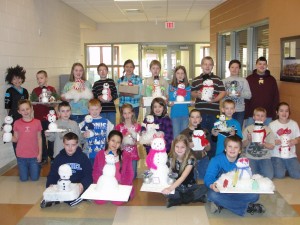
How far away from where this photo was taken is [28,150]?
4.93 m

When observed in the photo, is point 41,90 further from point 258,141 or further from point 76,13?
point 76,13

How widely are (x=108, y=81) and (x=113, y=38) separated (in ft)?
29.0

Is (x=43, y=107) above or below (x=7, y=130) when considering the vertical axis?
above

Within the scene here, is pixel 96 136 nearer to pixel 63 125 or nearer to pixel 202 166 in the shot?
pixel 63 125

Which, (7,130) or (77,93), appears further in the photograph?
(77,93)

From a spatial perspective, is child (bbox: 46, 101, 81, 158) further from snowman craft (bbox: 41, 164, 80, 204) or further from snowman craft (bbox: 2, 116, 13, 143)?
snowman craft (bbox: 41, 164, 80, 204)

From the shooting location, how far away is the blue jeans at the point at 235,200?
12.0 ft

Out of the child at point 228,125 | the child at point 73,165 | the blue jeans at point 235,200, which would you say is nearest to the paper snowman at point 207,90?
the child at point 228,125

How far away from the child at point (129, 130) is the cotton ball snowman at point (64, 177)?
1.03 metres

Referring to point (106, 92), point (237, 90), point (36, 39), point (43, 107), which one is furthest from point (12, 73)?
point (237, 90)

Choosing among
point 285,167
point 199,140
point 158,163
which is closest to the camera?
point 158,163

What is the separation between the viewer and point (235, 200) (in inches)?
146


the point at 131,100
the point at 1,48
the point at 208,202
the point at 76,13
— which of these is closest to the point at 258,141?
the point at 208,202

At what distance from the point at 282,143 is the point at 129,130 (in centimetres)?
215
